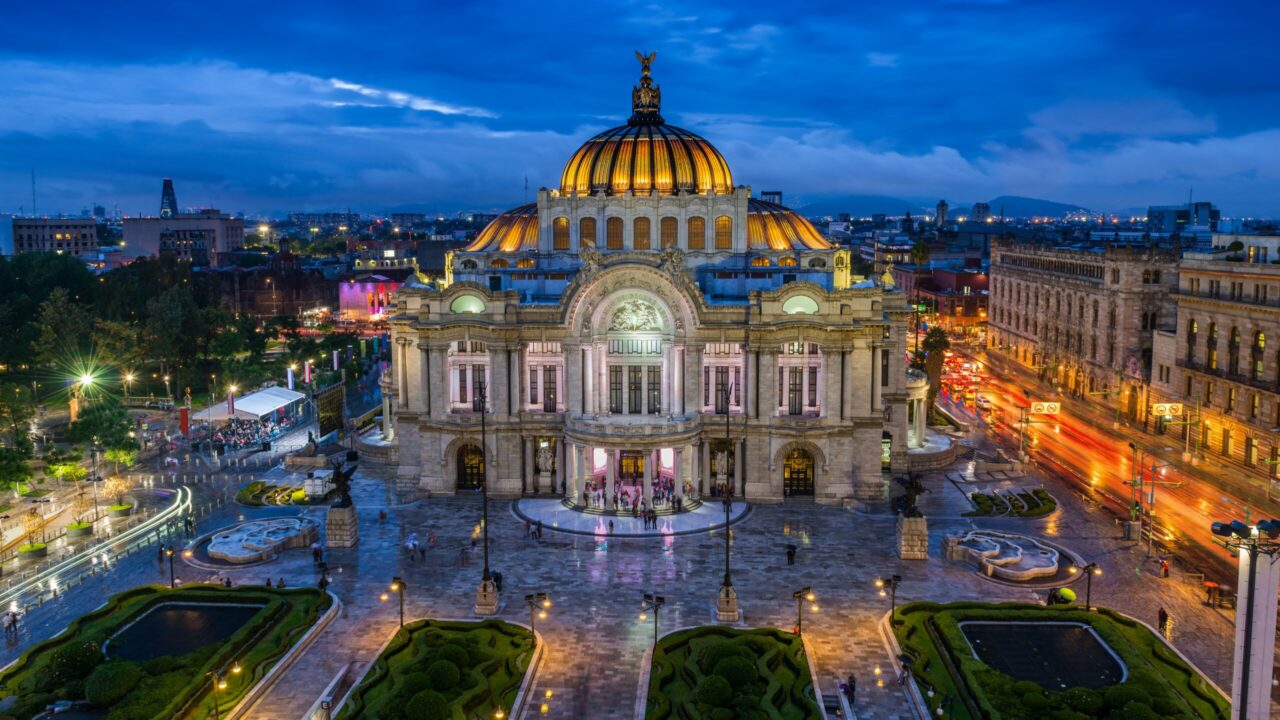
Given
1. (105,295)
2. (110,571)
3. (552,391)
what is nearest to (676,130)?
(552,391)

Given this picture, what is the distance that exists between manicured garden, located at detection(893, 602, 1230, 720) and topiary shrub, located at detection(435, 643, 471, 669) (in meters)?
19.0

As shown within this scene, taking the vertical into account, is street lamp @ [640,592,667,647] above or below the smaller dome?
below

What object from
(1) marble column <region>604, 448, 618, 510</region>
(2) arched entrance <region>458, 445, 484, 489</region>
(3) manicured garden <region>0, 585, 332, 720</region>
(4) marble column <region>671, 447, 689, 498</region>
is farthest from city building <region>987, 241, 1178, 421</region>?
(3) manicured garden <region>0, 585, 332, 720</region>

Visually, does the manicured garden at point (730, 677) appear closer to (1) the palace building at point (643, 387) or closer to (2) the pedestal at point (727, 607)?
(2) the pedestal at point (727, 607)

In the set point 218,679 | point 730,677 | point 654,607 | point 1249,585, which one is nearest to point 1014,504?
point 654,607

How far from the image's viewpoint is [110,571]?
185ft

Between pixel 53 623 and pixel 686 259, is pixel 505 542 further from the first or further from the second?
pixel 686 259

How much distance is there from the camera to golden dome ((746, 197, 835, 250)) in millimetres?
81688

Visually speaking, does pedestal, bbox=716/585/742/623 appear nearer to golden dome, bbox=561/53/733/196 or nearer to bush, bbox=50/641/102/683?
bush, bbox=50/641/102/683

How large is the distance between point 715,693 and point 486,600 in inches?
617

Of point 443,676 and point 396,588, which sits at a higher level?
point 443,676

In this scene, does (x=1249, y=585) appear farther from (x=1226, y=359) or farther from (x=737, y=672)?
(x=1226, y=359)

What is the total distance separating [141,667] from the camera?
40625 mm

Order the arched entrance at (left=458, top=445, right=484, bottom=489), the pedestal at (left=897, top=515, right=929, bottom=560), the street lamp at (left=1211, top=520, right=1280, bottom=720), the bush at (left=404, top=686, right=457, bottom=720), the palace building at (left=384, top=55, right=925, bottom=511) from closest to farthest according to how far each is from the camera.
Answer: the street lamp at (left=1211, top=520, right=1280, bottom=720)
the bush at (left=404, top=686, right=457, bottom=720)
the pedestal at (left=897, top=515, right=929, bottom=560)
the palace building at (left=384, top=55, right=925, bottom=511)
the arched entrance at (left=458, top=445, right=484, bottom=489)
